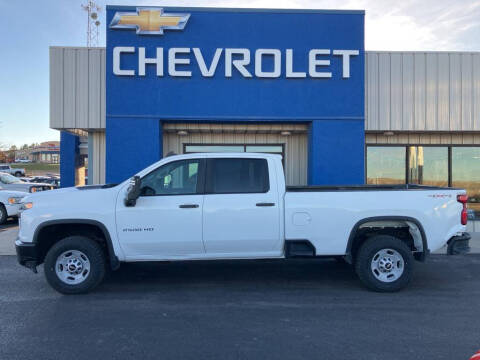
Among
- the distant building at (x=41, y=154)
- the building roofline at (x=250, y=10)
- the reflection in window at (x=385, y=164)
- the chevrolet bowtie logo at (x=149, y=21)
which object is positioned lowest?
the reflection in window at (x=385, y=164)

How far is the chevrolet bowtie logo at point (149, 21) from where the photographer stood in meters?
9.83

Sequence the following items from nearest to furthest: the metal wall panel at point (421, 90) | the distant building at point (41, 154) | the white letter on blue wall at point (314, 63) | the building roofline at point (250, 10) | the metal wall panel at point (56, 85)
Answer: the building roofline at point (250, 10), the white letter on blue wall at point (314, 63), the metal wall panel at point (56, 85), the metal wall panel at point (421, 90), the distant building at point (41, 154)

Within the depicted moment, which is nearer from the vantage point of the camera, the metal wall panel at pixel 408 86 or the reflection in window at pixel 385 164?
the metal wall panel at pixel 408 86

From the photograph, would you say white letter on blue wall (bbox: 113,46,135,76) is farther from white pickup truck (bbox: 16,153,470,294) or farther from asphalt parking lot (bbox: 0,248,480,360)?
asphalt parking lot (bbox: 0,248,480,360)

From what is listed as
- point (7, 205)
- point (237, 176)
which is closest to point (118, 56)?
point (237, 176)

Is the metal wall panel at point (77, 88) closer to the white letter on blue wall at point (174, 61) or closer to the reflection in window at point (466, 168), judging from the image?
the white letter on blue wall at point (174, 61)

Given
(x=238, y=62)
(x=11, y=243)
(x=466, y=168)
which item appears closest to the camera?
(x=11, y=243)

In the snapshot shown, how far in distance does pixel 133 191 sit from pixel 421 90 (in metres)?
9.04

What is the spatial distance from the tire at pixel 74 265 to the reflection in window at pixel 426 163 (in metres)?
10.1

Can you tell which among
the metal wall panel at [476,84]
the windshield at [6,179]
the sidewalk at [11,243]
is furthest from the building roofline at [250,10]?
the windshield at [6,179]

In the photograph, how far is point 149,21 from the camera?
32.5ft

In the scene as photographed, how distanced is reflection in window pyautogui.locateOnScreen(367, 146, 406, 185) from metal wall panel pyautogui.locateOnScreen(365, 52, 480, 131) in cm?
127

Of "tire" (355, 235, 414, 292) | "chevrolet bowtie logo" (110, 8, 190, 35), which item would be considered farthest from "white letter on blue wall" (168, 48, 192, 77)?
"tire" (355, 235, 414, 292)

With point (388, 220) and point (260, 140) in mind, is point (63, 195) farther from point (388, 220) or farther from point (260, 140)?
point (260, 140)
